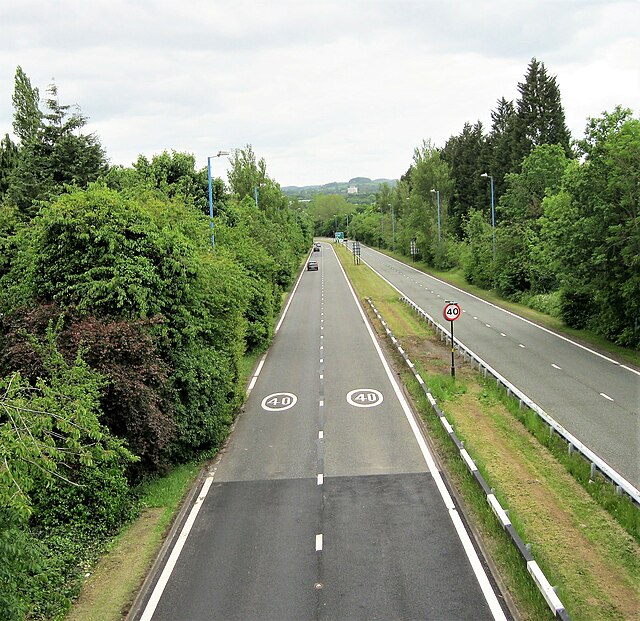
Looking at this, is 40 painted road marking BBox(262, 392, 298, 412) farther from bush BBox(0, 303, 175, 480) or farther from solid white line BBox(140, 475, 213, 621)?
bush BBox(0, 303, 175, 480)

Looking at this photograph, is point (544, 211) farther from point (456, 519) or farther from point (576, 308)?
point (456, 519)

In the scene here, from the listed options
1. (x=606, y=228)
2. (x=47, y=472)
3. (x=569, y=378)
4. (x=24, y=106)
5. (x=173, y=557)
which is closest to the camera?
(x=47, y=472)

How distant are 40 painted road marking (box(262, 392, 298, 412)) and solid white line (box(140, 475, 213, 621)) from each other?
568 centimetres

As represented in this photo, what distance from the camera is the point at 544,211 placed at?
33312 mm

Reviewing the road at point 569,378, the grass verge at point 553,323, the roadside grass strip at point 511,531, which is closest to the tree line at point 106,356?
the roadside grass strip at point 511,531

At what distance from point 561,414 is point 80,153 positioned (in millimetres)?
31399

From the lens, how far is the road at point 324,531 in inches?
348

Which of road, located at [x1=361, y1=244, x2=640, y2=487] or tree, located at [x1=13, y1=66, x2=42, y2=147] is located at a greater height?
tree, located at [x1=13, y1=66, x2=42, y2=147]

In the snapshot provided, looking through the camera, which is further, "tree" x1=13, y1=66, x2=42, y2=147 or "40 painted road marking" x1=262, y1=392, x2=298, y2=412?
"tree" x1=13, y1=66, x2=42, y2=147

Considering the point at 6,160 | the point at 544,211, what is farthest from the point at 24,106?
the point at 544,211

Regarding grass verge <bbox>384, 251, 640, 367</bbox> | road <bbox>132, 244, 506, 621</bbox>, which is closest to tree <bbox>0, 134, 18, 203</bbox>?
road <bbox>132, 244, 506, 621</bbox>

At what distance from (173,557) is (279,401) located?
9.79m

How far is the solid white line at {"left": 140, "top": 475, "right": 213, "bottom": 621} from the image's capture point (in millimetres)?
8992

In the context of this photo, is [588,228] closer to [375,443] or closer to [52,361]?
[375,443]
